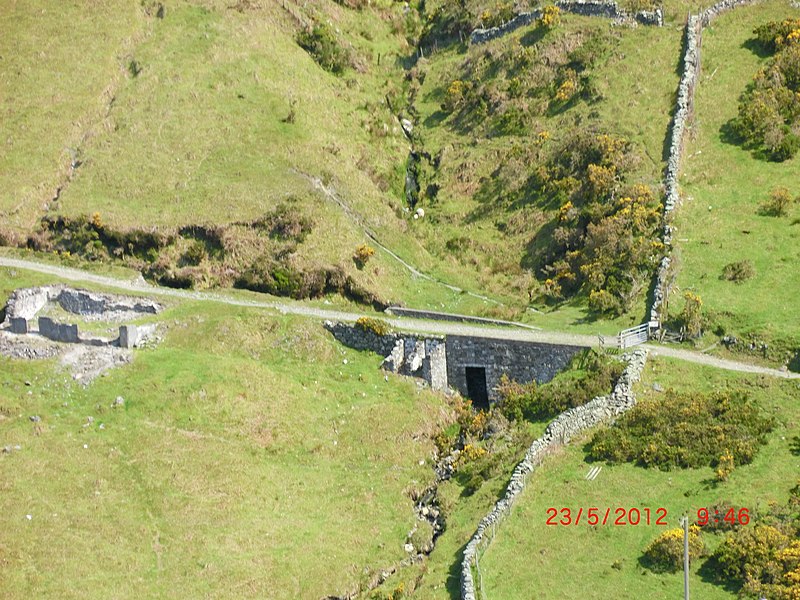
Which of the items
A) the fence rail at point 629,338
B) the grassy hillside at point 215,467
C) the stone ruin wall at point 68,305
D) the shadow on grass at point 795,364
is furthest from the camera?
the stone ruin wall at point 68,305

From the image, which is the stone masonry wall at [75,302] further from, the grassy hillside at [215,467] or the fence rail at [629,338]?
the fence rail at [629,338]

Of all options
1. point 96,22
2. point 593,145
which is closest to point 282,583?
point 593,145

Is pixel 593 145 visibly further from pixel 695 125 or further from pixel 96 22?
pixel 96 22

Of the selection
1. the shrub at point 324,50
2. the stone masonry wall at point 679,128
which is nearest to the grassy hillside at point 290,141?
the shrub at point 324,50

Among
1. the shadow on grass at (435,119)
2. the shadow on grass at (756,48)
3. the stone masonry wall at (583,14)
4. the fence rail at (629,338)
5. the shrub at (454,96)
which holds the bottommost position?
the fence rail at (629,338)

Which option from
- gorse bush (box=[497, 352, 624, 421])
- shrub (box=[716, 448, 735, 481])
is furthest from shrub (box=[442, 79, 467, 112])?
shrub (box=[716, 448, 735, 481])

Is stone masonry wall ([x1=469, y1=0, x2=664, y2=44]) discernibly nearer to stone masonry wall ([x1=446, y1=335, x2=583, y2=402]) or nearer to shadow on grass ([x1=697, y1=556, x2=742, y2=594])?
stone masonry wall ([x1=446, y1=335, x2=583, y2=402])
